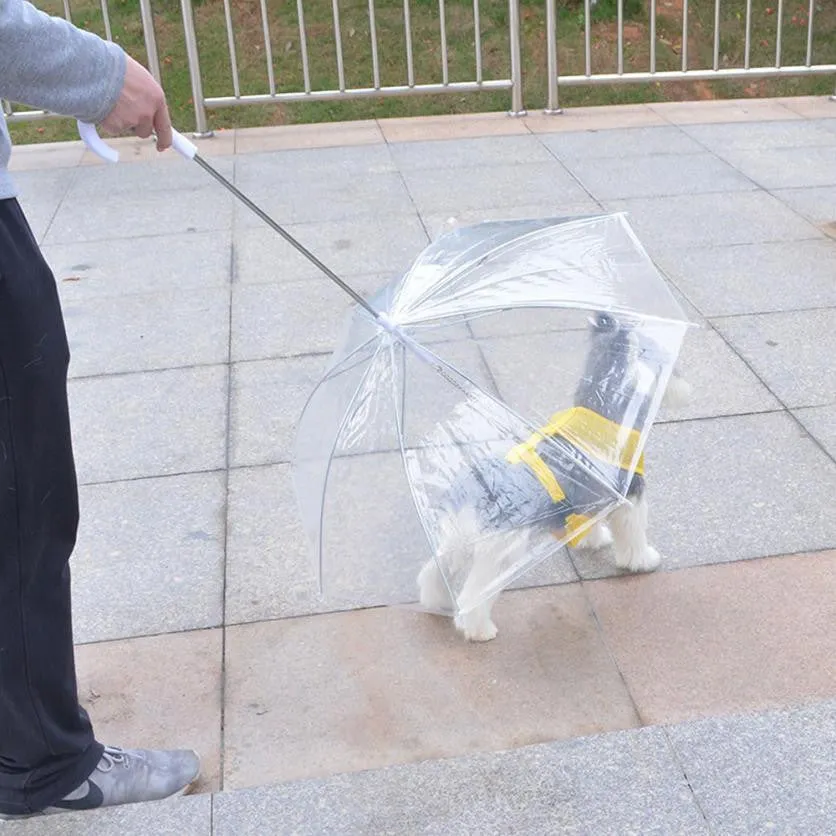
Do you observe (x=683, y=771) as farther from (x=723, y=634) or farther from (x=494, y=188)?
(x=494, y=188)

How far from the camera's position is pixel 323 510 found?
271 cm

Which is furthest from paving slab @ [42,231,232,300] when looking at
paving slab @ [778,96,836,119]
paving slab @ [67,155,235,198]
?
paving slab @ [778,96,836,119]

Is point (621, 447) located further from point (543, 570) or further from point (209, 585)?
point (209, 585)

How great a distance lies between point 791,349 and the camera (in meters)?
4.67

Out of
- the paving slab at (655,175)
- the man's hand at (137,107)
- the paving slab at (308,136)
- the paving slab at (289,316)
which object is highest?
the man's hand at (137,107)

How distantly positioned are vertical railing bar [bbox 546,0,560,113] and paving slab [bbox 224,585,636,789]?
6.20 m

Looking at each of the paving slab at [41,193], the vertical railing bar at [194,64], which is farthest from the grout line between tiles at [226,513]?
the vertical railing bar at [194,64]

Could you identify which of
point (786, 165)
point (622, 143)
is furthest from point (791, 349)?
point (622, 143)

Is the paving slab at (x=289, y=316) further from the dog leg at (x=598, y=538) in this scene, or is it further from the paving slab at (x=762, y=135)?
the paving slab at (x=762, y=135)

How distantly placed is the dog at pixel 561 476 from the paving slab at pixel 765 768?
567 mm

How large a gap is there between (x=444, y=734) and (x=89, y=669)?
3.20 feet

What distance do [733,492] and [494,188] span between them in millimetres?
3659

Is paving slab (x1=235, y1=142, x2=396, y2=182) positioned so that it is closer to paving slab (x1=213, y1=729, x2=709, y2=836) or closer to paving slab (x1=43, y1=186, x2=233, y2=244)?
paving slab (x1=43, y1=186, x2=233, y2=244)

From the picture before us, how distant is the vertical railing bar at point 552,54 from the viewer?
28.1 ft
